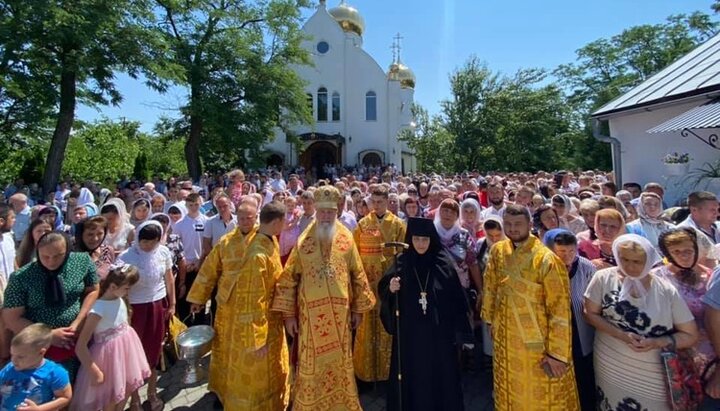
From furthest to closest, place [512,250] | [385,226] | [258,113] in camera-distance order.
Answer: [258,113] < [385,226] < [512,250]

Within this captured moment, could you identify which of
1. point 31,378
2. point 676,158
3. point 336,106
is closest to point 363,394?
point 31,378

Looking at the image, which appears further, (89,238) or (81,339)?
(89,238)

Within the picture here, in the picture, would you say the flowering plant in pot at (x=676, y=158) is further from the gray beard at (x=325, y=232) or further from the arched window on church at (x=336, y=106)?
the arched window on church at (x=336, y=106)

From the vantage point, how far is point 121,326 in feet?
9.81

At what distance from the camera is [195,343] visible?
3266 millimetres

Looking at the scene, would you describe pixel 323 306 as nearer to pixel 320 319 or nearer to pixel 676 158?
pixel 320 319

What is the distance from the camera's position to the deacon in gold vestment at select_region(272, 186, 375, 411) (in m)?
3.05

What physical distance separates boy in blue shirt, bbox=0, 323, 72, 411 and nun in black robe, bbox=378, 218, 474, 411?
240cm

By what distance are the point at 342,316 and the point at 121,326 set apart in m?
1.71

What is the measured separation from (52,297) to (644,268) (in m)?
4.12

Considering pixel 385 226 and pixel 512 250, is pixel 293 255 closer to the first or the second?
pixel 385 226

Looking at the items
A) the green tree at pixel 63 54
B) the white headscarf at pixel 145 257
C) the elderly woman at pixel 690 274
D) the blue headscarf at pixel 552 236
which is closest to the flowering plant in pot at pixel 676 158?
the elderly woman at pixel 690 274

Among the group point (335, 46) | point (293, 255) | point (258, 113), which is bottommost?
point (293, 255)

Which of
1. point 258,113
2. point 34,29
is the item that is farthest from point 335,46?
point 34,29
